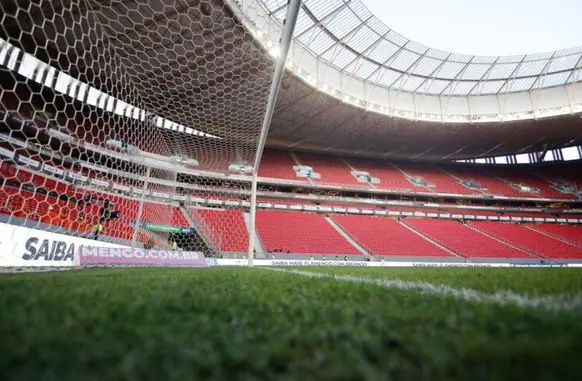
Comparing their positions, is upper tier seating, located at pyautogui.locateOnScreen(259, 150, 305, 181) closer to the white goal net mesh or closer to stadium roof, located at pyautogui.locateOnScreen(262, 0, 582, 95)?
stadium roof, located at pyautogui.locateOnScreen(262, 0, 582, 95)

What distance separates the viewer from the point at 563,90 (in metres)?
22.7

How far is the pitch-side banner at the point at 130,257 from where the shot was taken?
5.42m

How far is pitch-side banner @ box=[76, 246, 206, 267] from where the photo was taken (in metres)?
5.42

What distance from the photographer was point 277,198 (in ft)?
82.4

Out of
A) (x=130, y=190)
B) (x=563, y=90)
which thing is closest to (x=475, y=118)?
(x=563, y=90)

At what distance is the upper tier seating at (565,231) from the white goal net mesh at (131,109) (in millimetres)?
28114

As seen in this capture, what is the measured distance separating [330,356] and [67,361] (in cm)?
54

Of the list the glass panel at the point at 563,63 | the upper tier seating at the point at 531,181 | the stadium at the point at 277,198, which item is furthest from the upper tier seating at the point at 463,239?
the glass panel at the point at 563,63

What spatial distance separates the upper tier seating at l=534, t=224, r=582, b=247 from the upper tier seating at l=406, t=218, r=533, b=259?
7.07 meters

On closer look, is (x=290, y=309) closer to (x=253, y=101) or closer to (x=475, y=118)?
(x=253, y=101)

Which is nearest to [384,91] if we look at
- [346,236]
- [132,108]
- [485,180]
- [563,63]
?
[346,236]

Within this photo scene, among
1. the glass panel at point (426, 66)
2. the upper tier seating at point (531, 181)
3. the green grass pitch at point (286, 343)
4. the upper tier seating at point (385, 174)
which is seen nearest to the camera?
the green grass pitch at point (286, 343)

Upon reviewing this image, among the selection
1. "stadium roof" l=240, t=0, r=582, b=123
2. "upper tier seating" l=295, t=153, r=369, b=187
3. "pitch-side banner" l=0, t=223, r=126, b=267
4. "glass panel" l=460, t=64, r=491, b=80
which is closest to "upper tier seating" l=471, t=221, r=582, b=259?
"stadium roof" l=240, t=0, r=582, b=123

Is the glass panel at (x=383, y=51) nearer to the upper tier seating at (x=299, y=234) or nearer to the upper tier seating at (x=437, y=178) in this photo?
the upper tier seating at (x=299, y=234)
